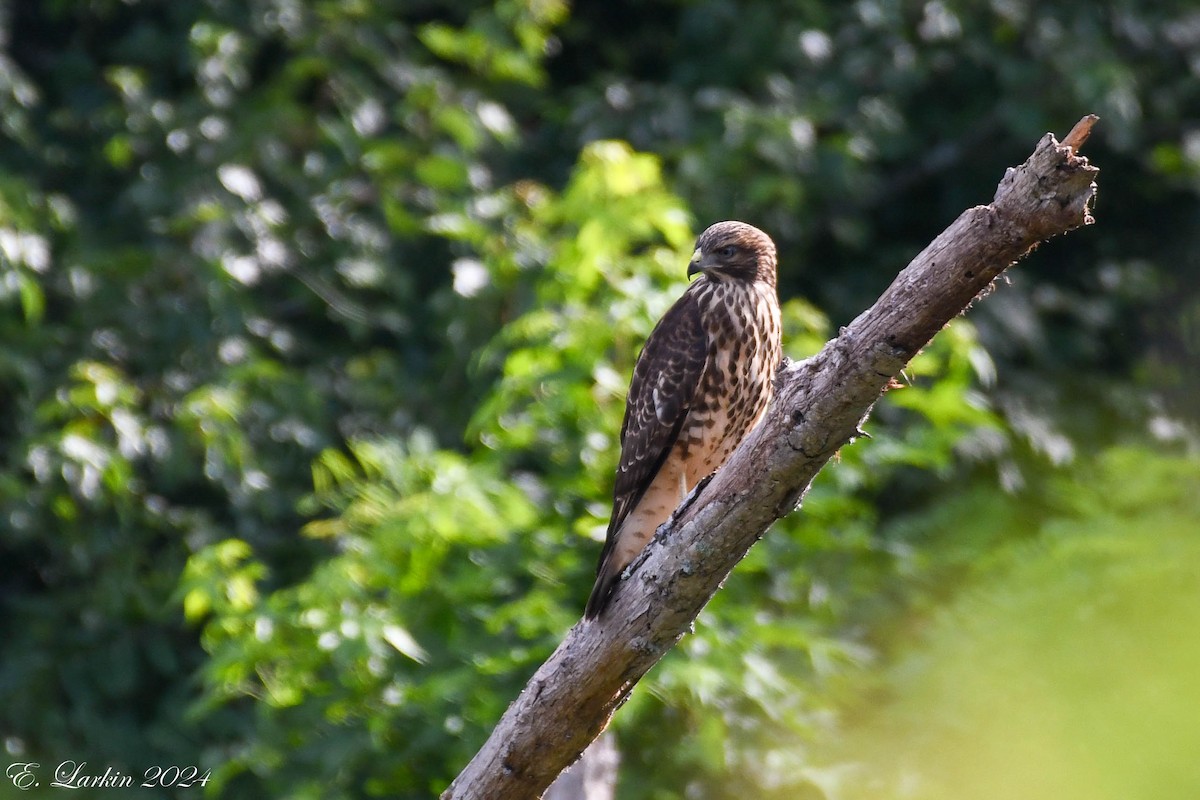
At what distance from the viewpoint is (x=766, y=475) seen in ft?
7.34

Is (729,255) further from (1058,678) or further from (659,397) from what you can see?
(1058,678)

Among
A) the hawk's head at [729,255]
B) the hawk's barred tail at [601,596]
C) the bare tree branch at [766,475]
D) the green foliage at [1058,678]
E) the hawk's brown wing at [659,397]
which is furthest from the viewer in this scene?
the hawk's head at [729,255]

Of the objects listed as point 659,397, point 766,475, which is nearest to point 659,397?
point 659,397

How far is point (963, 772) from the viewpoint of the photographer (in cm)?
173

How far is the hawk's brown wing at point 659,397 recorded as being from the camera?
133 inches

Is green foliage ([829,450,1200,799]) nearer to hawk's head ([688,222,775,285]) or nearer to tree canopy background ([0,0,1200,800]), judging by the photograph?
tree canopy background ([0,0,1200,800])

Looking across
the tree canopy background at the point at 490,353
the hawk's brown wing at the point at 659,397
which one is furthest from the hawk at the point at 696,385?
the tree canopy background at the point at 490,353

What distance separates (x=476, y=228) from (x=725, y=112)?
1206 mm

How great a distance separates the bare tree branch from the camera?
6.26ft

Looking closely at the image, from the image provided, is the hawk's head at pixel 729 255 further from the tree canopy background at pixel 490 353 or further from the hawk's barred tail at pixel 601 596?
the hawk's barred tail at pixel 601 596

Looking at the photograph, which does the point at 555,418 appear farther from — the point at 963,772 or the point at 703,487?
the point at 963,772

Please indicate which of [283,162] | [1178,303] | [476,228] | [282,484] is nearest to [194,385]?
[282,484]

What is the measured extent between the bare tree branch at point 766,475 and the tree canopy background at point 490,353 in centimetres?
85

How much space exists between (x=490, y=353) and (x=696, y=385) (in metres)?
1.07
